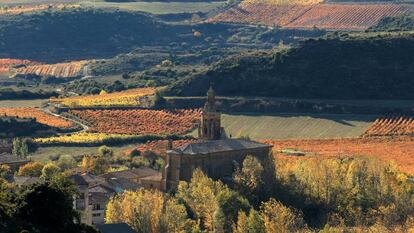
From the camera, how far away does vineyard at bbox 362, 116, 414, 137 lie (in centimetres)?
16112

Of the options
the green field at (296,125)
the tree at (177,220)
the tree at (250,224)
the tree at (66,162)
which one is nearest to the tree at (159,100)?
the green field at (296,125)

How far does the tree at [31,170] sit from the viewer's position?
121438 millimetres

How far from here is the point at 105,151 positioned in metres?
144

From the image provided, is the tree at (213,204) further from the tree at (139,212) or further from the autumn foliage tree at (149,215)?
the tree at (139,212)

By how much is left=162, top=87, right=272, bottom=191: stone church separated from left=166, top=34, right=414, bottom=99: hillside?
6433 cm

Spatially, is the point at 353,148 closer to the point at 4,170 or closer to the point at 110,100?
the point at 4,170

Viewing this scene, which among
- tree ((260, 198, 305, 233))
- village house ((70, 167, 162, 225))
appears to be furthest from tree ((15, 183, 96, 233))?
tree ((260, 198, 305, 233))

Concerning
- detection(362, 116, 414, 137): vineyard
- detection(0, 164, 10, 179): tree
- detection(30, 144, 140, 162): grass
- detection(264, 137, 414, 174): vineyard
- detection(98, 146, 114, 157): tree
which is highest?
detection(362, 116, 414, 137): vineyard

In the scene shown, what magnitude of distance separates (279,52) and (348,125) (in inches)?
1205

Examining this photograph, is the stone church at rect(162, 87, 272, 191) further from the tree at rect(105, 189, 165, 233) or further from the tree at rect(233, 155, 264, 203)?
the tree at rect(105, 189, 165, 233)

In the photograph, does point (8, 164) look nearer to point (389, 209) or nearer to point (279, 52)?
point (389, 209)

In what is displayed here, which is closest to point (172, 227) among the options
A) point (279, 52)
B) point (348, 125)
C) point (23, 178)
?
point (23, 178)

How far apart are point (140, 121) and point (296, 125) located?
63.2ft

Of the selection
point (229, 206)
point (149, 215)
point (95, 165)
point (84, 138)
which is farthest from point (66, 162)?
point (149, 215)
